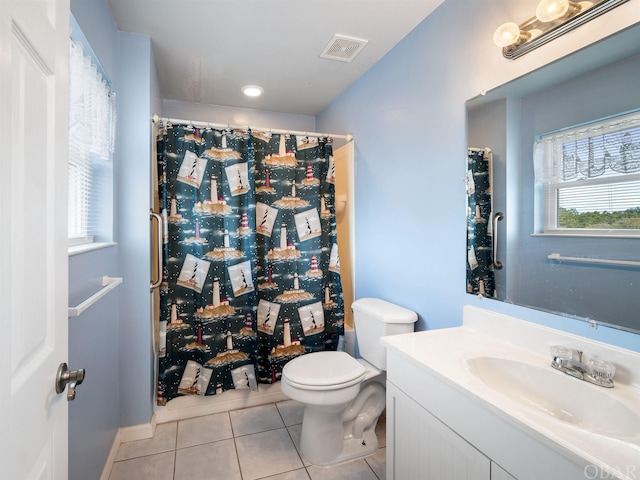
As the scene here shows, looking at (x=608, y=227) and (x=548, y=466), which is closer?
(x=548, y=466)

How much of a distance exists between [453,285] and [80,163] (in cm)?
180

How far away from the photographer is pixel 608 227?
1010mm

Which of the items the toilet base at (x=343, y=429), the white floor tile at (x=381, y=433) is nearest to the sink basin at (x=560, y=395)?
the toilet base at (x=343, y=429)

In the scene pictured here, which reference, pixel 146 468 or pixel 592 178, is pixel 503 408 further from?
pixel 146 468

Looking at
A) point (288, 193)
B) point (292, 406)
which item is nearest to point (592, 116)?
point (288, 193)

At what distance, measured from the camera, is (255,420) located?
2193 millimetres

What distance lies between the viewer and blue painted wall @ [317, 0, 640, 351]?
1.29 metres

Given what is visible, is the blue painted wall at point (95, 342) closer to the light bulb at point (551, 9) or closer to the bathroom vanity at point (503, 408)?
the bathroom vanity at point (503, 408)

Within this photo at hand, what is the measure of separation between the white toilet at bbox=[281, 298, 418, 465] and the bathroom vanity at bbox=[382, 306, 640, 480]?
1.30 ft

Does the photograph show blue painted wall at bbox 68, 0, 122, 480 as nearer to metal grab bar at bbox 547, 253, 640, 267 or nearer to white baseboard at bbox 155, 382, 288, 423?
white baseboard at bbox 155, 382, 288, 423

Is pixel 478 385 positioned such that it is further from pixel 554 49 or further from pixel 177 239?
pixel 177 239

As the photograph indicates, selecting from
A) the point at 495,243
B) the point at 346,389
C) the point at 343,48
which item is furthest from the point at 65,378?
the point at 343,48

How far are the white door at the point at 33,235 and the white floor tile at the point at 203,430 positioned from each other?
4.45 feet

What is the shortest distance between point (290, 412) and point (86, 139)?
2.01 meters
